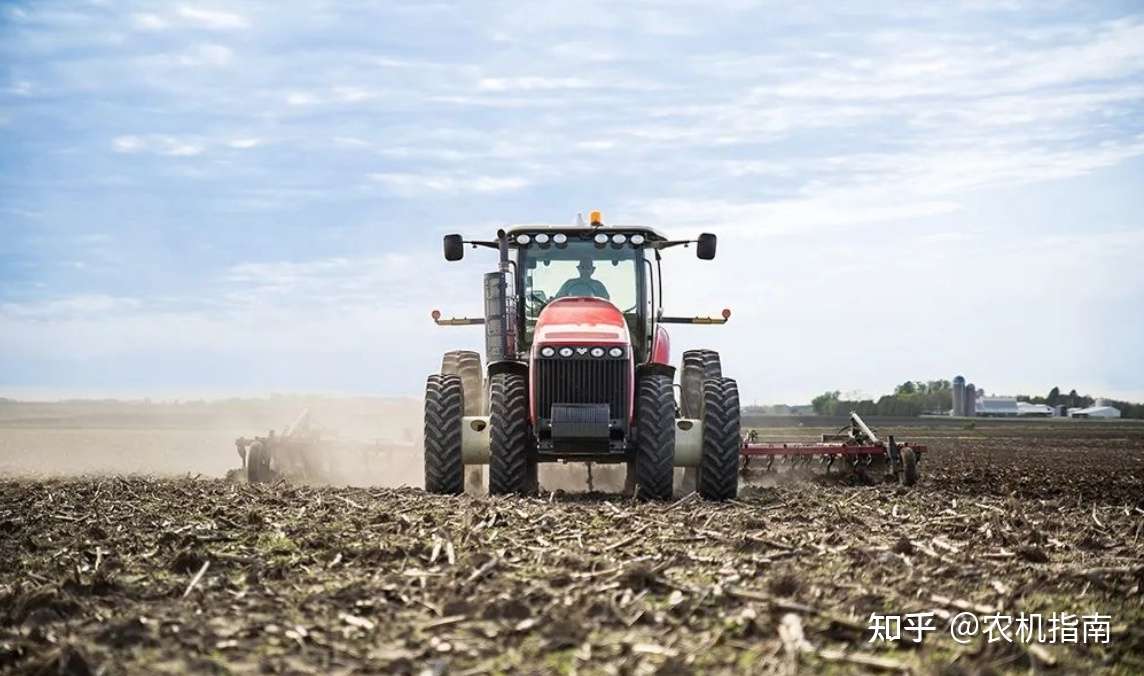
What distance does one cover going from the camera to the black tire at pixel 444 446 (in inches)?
577

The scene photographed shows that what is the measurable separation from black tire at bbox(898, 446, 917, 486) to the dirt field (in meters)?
5.09

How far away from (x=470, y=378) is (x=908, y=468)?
701 centimetres

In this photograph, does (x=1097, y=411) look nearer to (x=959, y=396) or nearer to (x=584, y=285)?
(x=959, y=396)

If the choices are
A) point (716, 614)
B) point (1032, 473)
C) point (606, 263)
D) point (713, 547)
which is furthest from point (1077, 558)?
point (1032, 473)

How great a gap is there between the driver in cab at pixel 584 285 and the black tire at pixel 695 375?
5.06 ft

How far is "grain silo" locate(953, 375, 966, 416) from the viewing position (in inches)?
3831

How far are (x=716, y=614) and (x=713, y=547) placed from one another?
263 centimetres

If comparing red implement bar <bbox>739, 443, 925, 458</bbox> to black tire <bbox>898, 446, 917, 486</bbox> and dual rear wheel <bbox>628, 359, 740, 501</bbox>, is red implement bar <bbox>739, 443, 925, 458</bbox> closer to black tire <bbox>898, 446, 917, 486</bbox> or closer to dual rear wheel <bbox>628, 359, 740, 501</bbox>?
black tire <bbox>898, 446, 917, 486</bbox>

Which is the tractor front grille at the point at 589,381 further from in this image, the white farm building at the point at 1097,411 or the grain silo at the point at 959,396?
the white farm building at the point at 1097,411

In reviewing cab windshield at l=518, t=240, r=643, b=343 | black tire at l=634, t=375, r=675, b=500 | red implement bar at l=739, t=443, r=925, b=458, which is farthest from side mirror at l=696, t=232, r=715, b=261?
red implement bar at l=739, t=443, r=925, b=458

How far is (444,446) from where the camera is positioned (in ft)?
48.1

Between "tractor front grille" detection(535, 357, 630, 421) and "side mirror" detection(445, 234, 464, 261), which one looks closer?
"tractor front grille" detection(535, 357, 630, 421)

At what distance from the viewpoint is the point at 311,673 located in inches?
224

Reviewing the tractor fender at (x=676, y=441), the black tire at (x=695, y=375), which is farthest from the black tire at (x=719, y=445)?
the black tire at (x=695, y=375)
